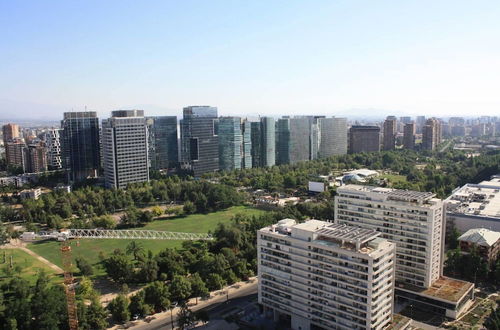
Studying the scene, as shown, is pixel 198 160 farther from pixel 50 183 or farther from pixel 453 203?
pixel 453 203

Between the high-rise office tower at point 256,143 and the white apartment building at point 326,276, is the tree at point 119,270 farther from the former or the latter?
the high-rise office tower at point 256,143

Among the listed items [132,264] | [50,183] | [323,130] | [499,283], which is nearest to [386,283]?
[499,283]

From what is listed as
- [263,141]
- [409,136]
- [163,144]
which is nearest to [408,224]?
[263,141]

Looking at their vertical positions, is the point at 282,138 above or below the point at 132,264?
above

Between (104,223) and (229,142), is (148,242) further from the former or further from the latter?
(229,142)

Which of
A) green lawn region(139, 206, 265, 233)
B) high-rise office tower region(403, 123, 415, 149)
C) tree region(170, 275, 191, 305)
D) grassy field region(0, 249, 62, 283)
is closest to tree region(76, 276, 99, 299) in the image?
tree region(170, 275, 191, 305)

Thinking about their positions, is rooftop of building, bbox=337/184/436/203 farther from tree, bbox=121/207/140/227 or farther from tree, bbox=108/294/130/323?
tree, bbox=121/207/140/227
